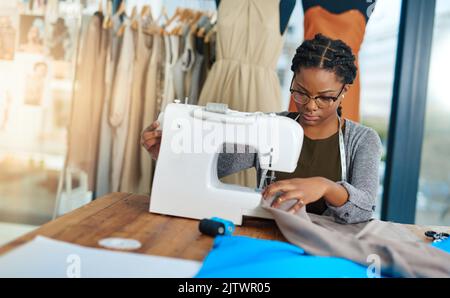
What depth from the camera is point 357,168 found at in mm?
1713

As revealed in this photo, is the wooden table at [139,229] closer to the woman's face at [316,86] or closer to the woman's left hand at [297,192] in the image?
the woman's left hand at [297,192]

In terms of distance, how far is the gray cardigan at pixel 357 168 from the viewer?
4.87 ft

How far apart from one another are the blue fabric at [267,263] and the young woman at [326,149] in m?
0.25

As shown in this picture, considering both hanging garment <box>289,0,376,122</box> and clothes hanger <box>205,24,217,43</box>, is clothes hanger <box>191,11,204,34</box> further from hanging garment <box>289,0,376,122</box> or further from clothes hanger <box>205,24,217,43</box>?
hanging garment <box>289,0,376,122</box>

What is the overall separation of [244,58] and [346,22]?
62cm

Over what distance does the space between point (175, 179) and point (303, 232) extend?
46cm

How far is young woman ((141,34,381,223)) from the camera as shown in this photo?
1413 millimetres

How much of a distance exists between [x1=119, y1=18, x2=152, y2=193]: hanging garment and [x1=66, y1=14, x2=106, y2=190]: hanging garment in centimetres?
19

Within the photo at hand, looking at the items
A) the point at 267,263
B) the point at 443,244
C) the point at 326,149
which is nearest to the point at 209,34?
the point at 326,149

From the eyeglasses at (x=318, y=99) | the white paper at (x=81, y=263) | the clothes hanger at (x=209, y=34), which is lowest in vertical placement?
the white paper at (x=81, y=263)

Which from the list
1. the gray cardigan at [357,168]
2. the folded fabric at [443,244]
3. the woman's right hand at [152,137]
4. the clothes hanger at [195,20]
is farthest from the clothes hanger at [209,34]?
the folded fabric at [443,244]

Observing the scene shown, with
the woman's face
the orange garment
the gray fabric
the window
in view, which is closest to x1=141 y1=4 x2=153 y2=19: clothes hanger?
the orange garment

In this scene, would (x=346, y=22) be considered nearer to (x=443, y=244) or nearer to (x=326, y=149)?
(x=326, y=149)

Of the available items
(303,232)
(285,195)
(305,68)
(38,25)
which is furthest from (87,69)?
(303,232)
